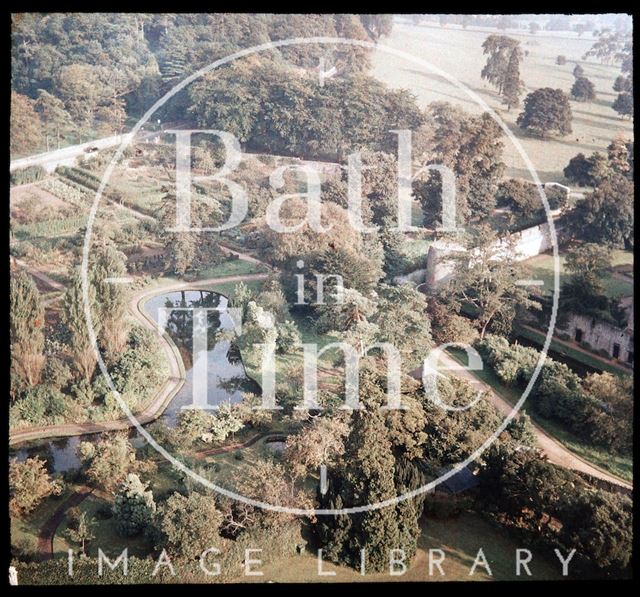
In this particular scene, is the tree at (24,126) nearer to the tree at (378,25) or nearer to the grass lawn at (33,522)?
the tree at (378,25)

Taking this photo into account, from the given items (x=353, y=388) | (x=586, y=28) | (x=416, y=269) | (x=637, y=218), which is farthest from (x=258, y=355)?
(x=586, y=28)

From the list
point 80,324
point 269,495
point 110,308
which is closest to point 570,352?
point 269,495

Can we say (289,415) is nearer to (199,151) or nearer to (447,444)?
(447,444)

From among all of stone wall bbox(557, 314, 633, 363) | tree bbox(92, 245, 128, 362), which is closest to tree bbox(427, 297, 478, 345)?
stone wall bbox(557, 314, 633, 363)

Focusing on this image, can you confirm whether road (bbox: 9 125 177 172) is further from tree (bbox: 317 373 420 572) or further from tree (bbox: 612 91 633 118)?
tree (bbox: 317 373 420 572)

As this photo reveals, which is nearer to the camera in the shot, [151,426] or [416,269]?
[151,426]

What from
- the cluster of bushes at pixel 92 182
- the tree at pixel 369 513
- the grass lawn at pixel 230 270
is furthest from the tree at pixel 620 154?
the cluster of bushes at pixel 92 182
